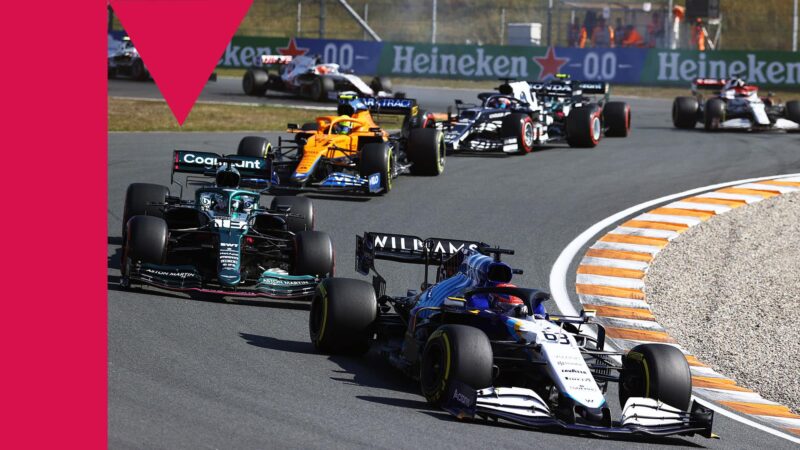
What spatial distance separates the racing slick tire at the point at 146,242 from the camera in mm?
13047

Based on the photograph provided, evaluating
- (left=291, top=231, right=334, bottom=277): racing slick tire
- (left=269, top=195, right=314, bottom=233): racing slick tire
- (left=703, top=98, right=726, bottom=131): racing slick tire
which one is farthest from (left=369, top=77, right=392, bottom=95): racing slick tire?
(left=291, top=231, right=334, bottom=277): racing slick tire

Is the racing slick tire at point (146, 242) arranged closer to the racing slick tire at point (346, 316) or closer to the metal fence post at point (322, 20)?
the racing slick tire at point (346, 316)

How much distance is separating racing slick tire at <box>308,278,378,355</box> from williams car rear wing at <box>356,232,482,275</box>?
90 cm

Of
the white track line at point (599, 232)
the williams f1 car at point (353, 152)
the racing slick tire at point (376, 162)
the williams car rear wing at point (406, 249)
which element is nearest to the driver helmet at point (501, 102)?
the williams f1 car at point (353, 152)

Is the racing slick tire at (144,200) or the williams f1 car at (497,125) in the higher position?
the williams f1 car at (497,125)

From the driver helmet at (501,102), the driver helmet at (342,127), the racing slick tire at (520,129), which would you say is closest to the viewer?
the driver helmet at (342,127)

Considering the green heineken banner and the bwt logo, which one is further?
the green heineken banner

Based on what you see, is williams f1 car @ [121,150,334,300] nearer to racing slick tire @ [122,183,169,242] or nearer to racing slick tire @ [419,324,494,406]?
racing slick tire @ [122,183,169,242]

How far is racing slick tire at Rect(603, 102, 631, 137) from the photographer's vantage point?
29.7 m

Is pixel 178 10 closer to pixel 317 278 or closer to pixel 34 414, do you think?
pixel 317 278

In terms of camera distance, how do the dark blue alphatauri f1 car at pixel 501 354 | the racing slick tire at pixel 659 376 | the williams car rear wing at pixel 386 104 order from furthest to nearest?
the williams car rear wing at pixel 386 104
the racing slick tire at pixel 659 376
the dark blue alphatauri f1 car at pixel 501 354

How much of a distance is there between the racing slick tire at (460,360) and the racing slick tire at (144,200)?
20.3ft

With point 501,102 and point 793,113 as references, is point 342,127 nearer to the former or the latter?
point 501,102

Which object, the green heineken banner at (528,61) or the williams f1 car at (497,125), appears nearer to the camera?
the williams f1 car at (497,125)
